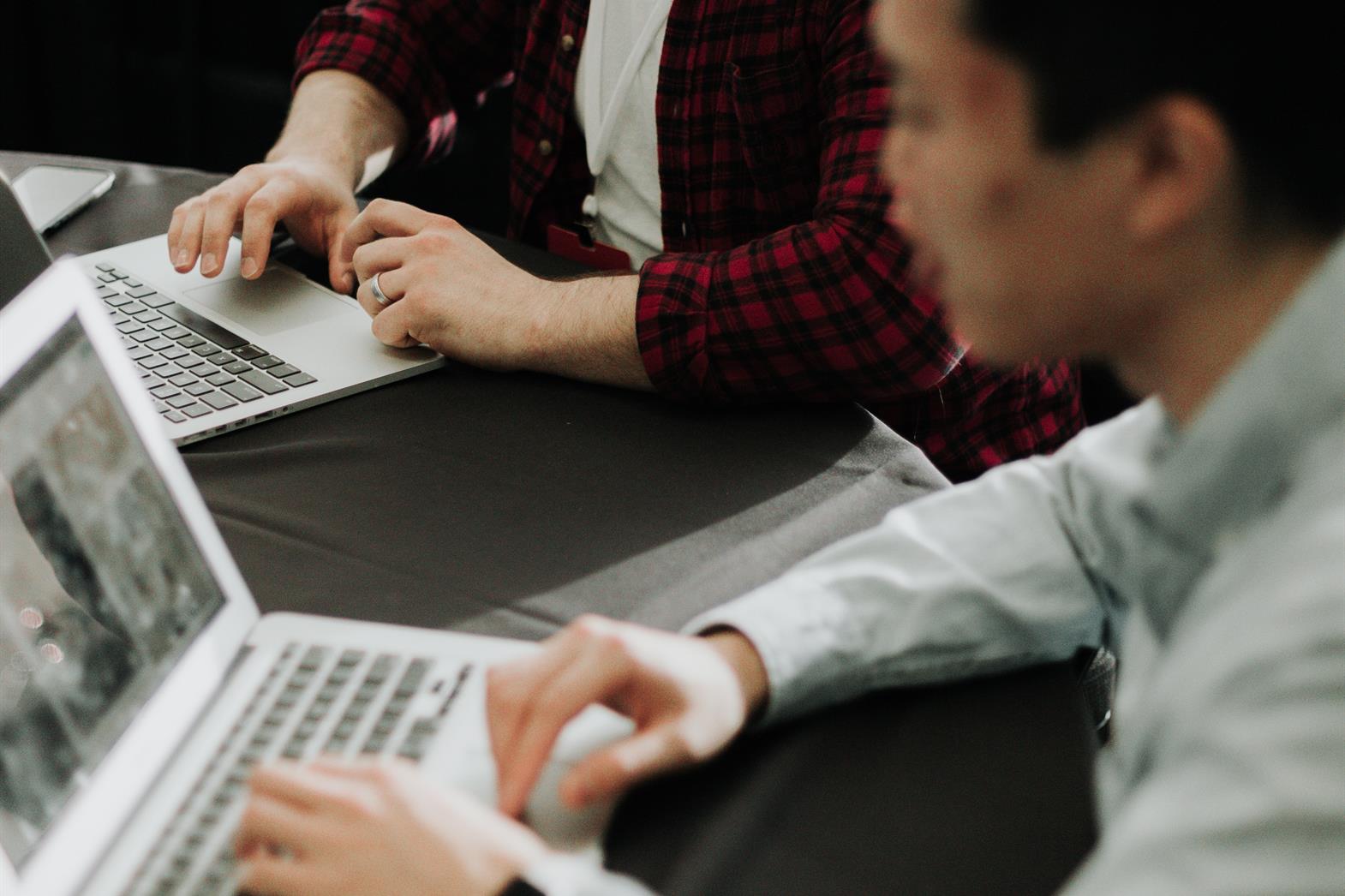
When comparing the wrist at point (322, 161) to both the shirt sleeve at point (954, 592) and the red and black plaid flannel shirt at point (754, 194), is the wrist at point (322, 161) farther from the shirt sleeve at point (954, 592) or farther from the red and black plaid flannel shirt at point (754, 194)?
the shirt sleeve at point (954, 592)

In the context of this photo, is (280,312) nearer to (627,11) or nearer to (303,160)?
(303,160)

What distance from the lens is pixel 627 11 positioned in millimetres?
1217

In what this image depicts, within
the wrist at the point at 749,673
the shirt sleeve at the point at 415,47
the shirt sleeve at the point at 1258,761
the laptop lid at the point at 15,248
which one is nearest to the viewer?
the shirt sleeve at the point at 1258,761

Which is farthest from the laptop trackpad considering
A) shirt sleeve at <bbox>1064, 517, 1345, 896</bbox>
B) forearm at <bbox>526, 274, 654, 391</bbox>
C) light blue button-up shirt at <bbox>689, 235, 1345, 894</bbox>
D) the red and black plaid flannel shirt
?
shirt sleeve at <bbox>1064, 517, 1345, 896</bbox>

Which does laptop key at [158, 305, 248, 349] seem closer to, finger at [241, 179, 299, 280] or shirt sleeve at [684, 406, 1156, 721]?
finger at [241, 179, 299, 280]

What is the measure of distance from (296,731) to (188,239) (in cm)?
61

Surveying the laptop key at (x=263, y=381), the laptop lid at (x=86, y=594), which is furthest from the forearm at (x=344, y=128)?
the laptop lid at (x=86, y=594)

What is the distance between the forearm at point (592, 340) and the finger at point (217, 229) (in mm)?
309

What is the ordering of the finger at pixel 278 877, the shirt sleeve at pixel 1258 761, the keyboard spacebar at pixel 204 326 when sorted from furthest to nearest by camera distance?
the keyboard spacebar at pixel 204 326 → the finger at pixel 278 877 → the shirt sleeve at pixel 1258 761

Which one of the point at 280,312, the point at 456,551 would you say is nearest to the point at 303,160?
the point at 280,312

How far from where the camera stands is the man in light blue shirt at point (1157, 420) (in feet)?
1.39

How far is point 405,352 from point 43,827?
541 mm

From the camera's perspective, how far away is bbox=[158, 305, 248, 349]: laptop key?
101 centimetres

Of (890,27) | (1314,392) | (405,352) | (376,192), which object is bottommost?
(376,192)
